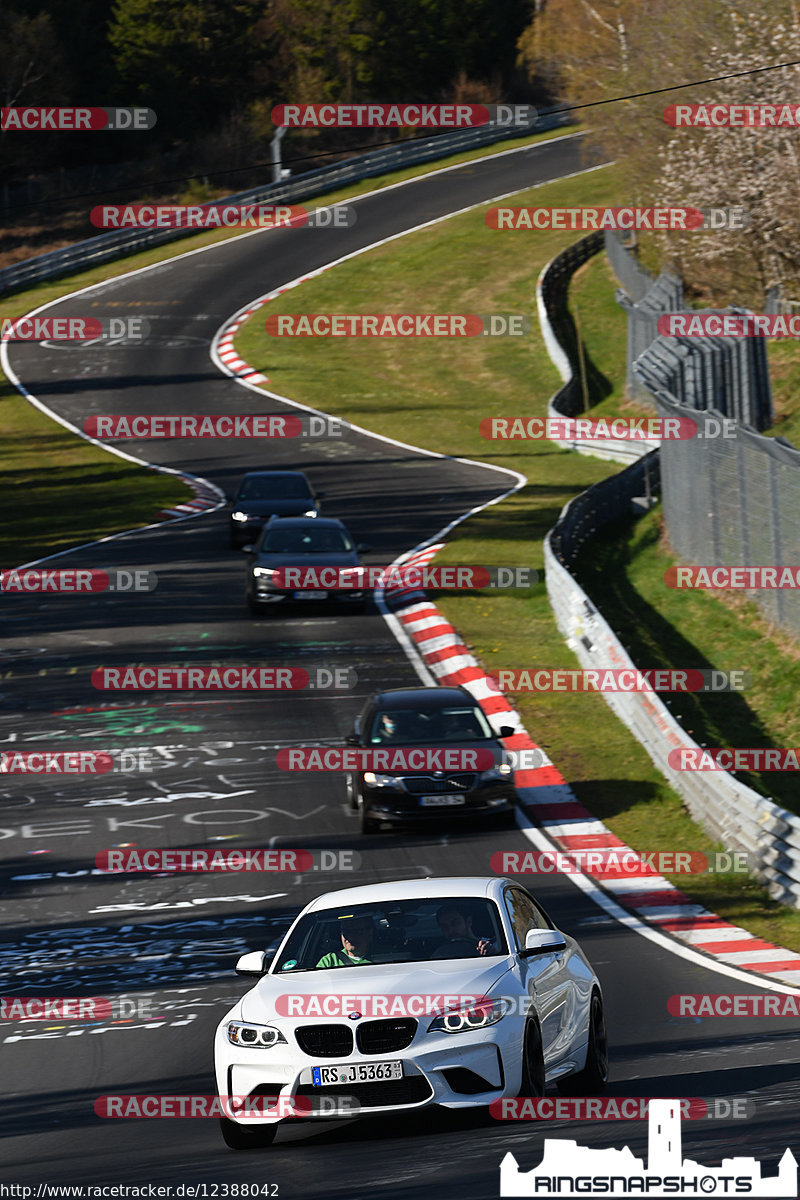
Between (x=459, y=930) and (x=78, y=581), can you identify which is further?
(x=78, y=581)

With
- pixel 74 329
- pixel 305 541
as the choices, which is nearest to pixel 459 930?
pixel 305 541

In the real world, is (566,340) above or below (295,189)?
below

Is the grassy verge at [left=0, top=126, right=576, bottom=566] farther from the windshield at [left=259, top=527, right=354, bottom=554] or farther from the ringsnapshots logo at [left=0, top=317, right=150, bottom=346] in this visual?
the windshield at [left=259, top=527, right=354, bottom=554]

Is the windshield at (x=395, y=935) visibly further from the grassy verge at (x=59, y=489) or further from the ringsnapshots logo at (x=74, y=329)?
the ringsnapshots logo at (x=74, y=329)

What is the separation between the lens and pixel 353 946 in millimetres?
9398

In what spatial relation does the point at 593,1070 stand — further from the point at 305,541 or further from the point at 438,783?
the point at 305,541

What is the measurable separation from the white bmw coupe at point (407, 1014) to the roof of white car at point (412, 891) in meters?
0.01

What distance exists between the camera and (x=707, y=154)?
154 ft

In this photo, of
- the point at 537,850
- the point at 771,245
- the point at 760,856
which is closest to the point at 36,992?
the point at 537,850

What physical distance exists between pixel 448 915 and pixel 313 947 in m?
0.77

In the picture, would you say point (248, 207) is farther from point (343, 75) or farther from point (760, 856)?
point (760, 856)

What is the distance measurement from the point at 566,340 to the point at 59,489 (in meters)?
21.6

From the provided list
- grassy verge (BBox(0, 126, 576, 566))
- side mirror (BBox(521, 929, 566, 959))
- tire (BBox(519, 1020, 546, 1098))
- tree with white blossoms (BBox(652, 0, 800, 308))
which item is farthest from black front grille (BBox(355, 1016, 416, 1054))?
tree with white blossoms (BBox(652, 0, 800, 308))

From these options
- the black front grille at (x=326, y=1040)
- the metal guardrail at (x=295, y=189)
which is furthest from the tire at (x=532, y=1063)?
the metal guardrail at (x=295, y=189)
